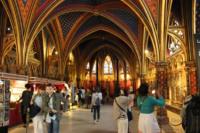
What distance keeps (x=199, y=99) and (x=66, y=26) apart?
16.3m

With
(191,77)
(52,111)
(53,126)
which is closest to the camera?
(52,111)

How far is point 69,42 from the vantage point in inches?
803

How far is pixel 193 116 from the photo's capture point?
4062mm

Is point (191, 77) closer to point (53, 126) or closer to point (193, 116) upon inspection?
point (53, 126)

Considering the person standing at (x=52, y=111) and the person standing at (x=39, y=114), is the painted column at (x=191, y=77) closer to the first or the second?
the person standing at (x=52, y=111)

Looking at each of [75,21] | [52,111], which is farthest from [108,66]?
[52,111]

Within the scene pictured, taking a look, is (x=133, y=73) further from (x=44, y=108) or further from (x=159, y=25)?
(x=44, y=108)

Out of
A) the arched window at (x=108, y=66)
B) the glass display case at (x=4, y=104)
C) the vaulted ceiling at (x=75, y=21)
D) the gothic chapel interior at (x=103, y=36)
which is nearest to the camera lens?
the glass display case at (x=4, y=104)

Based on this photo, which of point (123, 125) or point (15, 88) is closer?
point (123, 125)

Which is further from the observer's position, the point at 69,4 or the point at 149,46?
the point at 149,46

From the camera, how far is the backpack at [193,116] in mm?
4020

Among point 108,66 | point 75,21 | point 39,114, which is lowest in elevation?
point 39,114

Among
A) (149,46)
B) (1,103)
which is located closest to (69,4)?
(149,46)

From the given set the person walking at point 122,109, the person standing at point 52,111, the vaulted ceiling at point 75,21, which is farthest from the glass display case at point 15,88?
the person walking at point 122,109
